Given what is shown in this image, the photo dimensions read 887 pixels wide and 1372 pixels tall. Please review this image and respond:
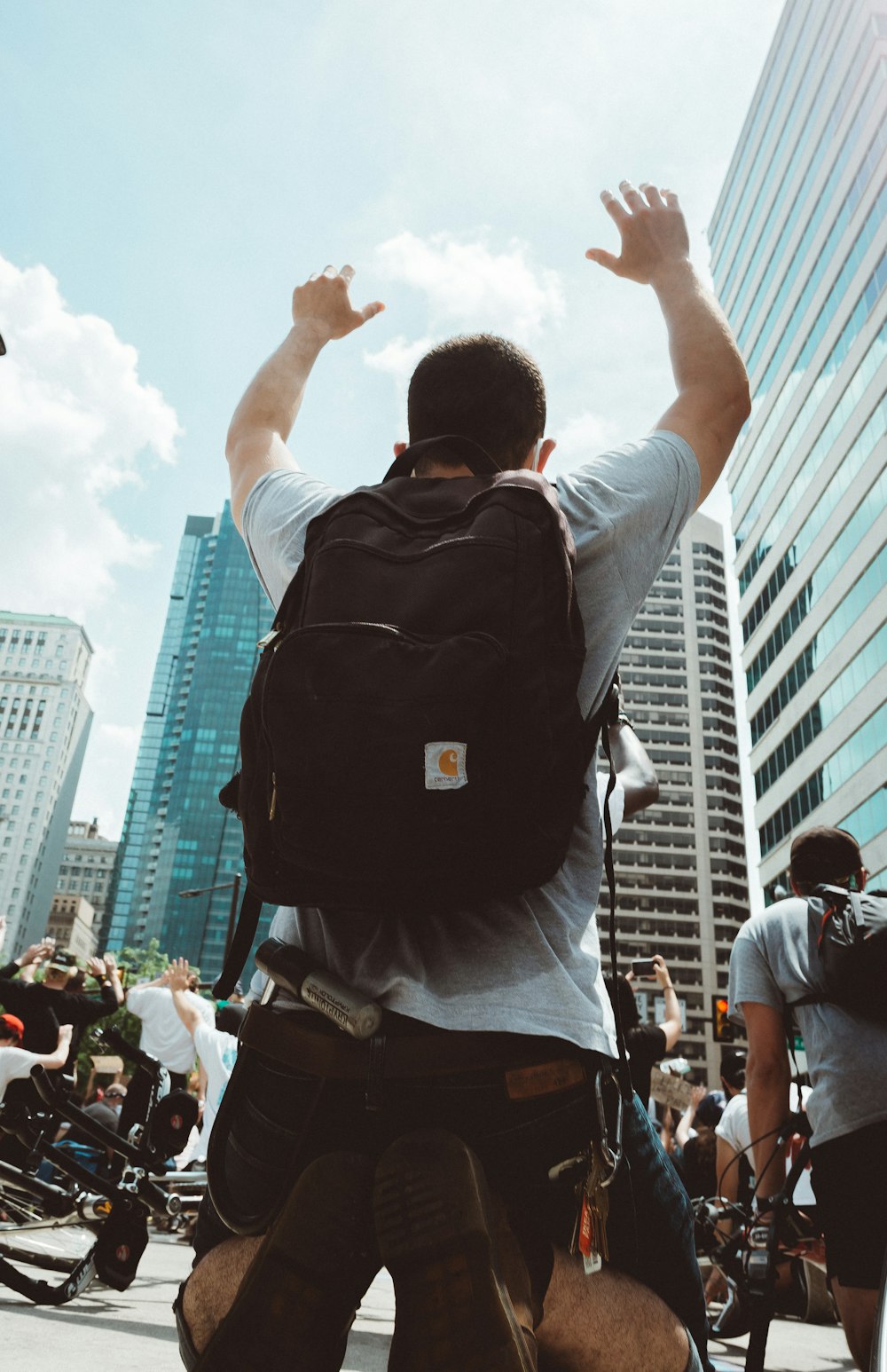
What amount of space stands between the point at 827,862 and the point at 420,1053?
324 centimetres

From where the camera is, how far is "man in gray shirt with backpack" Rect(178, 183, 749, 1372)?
1055 mm

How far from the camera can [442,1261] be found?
1.02 meters

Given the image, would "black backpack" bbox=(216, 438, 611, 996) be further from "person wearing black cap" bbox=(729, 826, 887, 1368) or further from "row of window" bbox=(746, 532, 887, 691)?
"row of window" bbox=(746, 532, 887, 691)

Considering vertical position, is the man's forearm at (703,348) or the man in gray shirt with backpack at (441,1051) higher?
the man's forearm at (703,348)

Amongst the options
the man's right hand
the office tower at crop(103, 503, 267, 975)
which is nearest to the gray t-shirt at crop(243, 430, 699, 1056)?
the man's right hand

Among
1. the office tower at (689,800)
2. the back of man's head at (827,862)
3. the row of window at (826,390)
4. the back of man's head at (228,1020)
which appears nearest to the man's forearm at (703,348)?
the back of man's head at (228,1020)

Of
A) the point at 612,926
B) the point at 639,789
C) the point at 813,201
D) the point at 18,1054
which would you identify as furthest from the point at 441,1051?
the point at 813,201

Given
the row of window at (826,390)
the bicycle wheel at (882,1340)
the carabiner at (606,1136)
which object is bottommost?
the bicycle wheel at (882,1340)

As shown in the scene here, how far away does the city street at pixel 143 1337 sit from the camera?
3.65 m

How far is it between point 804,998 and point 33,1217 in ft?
15.2

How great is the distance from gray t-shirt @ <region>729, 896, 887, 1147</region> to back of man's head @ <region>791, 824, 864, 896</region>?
0.25 meters

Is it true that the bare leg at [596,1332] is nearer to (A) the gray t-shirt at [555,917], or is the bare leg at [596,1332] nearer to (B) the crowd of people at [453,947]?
(B) the crowd of people at [453,947]

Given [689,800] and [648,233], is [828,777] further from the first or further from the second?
[689,800]

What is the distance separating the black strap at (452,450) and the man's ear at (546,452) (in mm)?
244
